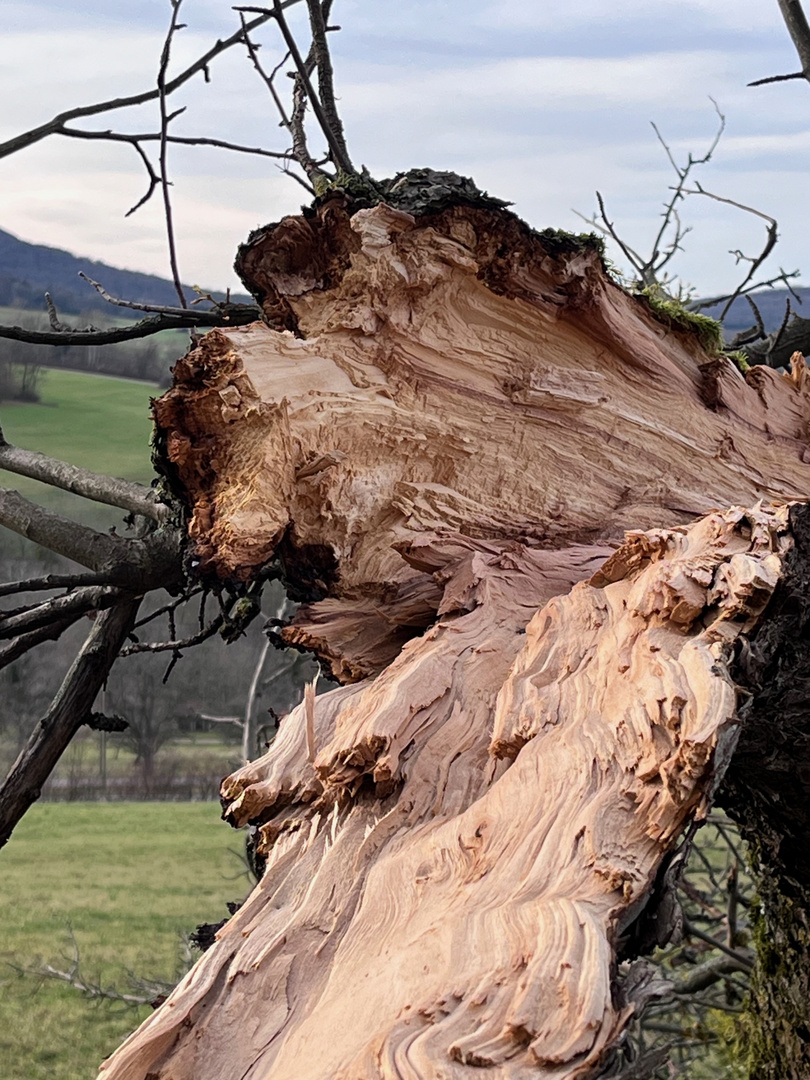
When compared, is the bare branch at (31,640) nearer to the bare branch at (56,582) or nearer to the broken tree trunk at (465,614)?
the bare branch at (56,582)

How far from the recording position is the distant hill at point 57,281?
5199 millimetres

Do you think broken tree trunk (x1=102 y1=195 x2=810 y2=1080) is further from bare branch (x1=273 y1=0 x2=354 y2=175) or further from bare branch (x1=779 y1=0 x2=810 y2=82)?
bare branch (x1=779 y1=0 x2=810 y2=82)

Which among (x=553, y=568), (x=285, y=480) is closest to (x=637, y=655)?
(x=553, y=568)

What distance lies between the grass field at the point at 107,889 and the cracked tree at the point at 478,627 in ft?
14.5

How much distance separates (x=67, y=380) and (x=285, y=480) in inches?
176

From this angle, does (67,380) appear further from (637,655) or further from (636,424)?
(637,655)

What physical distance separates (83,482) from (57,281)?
509cm

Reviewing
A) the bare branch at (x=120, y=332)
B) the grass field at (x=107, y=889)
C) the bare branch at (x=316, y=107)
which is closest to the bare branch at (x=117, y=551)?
the bare branch at (x=120, y=332)

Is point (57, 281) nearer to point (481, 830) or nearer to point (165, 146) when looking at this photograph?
point (165, 146)

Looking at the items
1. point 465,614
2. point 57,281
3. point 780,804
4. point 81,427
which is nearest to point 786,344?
point 780,804

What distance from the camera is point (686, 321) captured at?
1.42m

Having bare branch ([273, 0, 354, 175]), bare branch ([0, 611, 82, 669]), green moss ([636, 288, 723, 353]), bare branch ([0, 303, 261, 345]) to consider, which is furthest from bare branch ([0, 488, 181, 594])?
green moss ([636, 288, 723, 353])

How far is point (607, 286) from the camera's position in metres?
1.33

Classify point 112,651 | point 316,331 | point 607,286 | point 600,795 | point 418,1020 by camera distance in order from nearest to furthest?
point 418,1020 → point 600,795 → point 316,331 → point 607,286 → point 112,651
